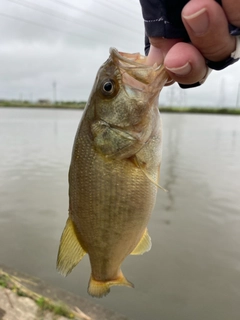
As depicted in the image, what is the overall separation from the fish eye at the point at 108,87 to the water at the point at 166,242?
4.66m

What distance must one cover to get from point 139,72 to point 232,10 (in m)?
0.66

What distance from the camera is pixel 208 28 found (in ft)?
4.31

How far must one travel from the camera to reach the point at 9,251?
729 cm

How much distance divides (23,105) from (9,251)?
8227cm

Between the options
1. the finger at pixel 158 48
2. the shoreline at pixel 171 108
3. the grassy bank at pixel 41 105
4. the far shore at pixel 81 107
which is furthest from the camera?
the grassy bank at pixel 41 105

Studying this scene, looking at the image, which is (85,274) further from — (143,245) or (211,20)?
(211,20)

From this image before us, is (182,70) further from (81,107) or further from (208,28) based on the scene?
(81,107)

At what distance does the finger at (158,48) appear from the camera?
5.70 ft

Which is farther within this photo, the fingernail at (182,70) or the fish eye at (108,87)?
the fish eye at (108,87)

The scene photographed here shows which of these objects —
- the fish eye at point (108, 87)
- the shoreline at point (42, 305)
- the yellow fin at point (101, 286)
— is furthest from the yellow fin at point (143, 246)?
the shoreline at point (42, 305)

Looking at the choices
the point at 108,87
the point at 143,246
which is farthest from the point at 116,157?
the point at 143,246

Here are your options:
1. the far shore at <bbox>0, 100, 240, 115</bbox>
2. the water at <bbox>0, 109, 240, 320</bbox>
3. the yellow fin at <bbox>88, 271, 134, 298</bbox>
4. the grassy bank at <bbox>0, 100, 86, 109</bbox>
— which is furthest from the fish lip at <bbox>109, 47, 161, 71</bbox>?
the grassy bank at <bbox>0, 100, 86, 109</bbox>

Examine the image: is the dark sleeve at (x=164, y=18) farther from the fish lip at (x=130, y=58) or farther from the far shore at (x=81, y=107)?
the far shore at (x=81, y=107)

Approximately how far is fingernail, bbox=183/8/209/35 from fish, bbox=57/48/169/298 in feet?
1.72
